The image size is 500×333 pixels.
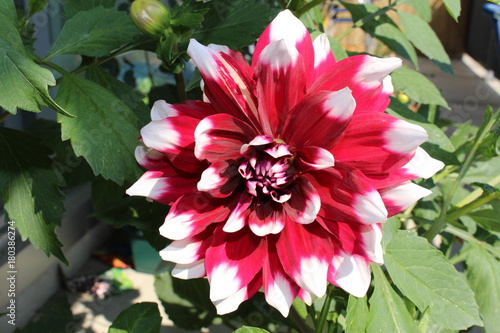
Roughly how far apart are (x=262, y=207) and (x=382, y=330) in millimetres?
238

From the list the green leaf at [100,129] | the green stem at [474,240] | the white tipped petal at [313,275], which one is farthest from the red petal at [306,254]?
the green stem at [474,240]

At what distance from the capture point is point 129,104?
688mm

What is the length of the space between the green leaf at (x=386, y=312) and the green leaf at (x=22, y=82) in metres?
0.41

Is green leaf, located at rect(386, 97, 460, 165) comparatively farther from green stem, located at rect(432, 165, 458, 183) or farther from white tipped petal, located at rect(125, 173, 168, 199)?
white tipped petal, located at rect(125, 173, 168, 199)

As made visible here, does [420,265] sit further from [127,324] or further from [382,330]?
[127,324]

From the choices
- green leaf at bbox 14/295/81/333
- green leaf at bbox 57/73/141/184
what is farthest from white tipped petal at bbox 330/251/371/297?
green leaf at bbox 14/295/81/333

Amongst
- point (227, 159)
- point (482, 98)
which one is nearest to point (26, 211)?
point (227, 159)

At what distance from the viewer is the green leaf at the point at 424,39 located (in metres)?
0.91

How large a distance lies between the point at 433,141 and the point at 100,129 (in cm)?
43

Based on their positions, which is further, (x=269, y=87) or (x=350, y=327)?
(x=350, y=327)

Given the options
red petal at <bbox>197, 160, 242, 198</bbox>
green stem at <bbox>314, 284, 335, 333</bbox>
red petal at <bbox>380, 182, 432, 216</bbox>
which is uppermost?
red petal at <bbox>197, 160, 242, 198</bbox>

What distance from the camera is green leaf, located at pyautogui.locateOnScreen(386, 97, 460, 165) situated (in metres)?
0.70

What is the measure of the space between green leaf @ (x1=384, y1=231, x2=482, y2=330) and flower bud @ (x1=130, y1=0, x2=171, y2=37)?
38 cm

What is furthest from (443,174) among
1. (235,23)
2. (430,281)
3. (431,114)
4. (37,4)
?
(37,4)
